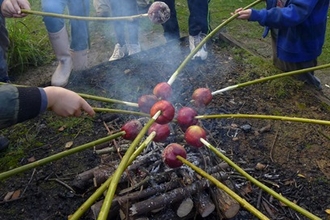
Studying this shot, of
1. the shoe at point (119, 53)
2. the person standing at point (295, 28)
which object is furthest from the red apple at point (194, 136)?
the shoe at point (119, 53)

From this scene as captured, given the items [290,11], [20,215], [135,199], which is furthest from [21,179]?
[290,11]

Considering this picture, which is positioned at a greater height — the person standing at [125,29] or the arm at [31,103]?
the arm at [31,103]

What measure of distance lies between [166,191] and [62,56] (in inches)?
103

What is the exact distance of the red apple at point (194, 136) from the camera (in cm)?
256

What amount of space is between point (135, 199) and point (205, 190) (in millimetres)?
489

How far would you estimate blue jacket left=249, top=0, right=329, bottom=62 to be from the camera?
3387mm

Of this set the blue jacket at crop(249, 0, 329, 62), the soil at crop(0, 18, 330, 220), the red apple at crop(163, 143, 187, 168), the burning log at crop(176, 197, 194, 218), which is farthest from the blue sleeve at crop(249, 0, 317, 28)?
the burning log at crop(176, 197, 194, 218)

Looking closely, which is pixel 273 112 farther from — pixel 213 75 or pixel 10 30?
pixel 10 30

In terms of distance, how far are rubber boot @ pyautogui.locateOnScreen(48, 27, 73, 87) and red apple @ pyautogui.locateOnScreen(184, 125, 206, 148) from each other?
2090 millimetres

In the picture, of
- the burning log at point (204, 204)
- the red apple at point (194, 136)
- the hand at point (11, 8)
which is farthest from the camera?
the hand at point (11, 8)

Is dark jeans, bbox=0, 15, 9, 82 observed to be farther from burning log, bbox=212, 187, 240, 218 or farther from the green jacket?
burning log, bbox=212, 187, 240, 218

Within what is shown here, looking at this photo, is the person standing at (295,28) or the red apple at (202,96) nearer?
the red apple at (202,96)

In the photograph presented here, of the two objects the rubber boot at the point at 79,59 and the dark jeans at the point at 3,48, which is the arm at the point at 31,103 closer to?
the dark jeans at the point at 3,48

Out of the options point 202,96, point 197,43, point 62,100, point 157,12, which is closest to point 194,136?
point 202,96
